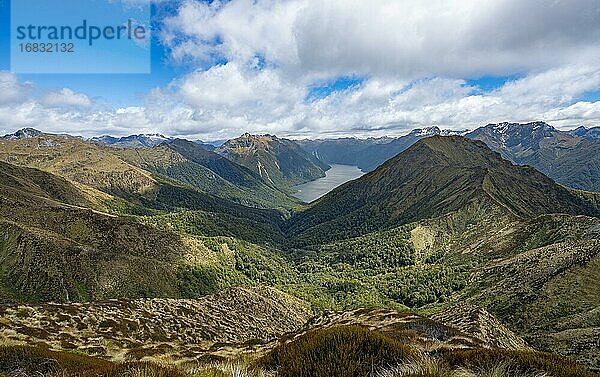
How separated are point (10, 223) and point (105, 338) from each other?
382 feet

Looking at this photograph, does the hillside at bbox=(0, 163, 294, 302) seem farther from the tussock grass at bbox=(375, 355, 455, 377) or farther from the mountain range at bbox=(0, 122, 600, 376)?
the tussock grass at bbox=(375, 355, 455, 377)

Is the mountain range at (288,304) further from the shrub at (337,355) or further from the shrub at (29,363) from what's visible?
the shrub at (29,363)

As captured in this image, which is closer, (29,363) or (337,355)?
(337,355)

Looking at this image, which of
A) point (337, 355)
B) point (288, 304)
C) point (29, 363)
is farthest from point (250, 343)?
point (288, 304)

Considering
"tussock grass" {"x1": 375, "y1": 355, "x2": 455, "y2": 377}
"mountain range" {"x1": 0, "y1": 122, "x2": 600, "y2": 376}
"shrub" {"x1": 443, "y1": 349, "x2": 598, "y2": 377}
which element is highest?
"tussock grass" {"x1": 375, "y1": 355, "x2": 455, "y2": 377}

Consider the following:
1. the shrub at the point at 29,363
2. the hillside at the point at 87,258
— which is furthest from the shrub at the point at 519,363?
the hillside at the point at 87,258

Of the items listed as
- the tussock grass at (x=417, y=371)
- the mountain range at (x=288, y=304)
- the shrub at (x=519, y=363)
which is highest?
the tussock grass at (x=417, y=371)

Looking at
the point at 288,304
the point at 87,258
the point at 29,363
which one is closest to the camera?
the point at 29,363

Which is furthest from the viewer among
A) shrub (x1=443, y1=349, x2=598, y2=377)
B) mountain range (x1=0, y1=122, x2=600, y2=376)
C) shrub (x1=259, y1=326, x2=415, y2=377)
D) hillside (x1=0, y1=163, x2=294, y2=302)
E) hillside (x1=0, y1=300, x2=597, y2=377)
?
hillside (x1=0, y1=163, x2=294, y2=302)

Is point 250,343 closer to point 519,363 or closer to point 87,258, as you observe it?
point 519,363

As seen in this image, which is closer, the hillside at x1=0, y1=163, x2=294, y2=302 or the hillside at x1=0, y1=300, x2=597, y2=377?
the hillside at x1=0, y1=300, x2=597, y2=377

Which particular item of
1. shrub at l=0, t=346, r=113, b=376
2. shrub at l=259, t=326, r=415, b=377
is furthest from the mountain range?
shrub at l=0, t=346, r=113, b=376

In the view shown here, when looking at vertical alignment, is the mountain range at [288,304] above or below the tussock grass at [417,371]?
below

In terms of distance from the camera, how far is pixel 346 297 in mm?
176375
